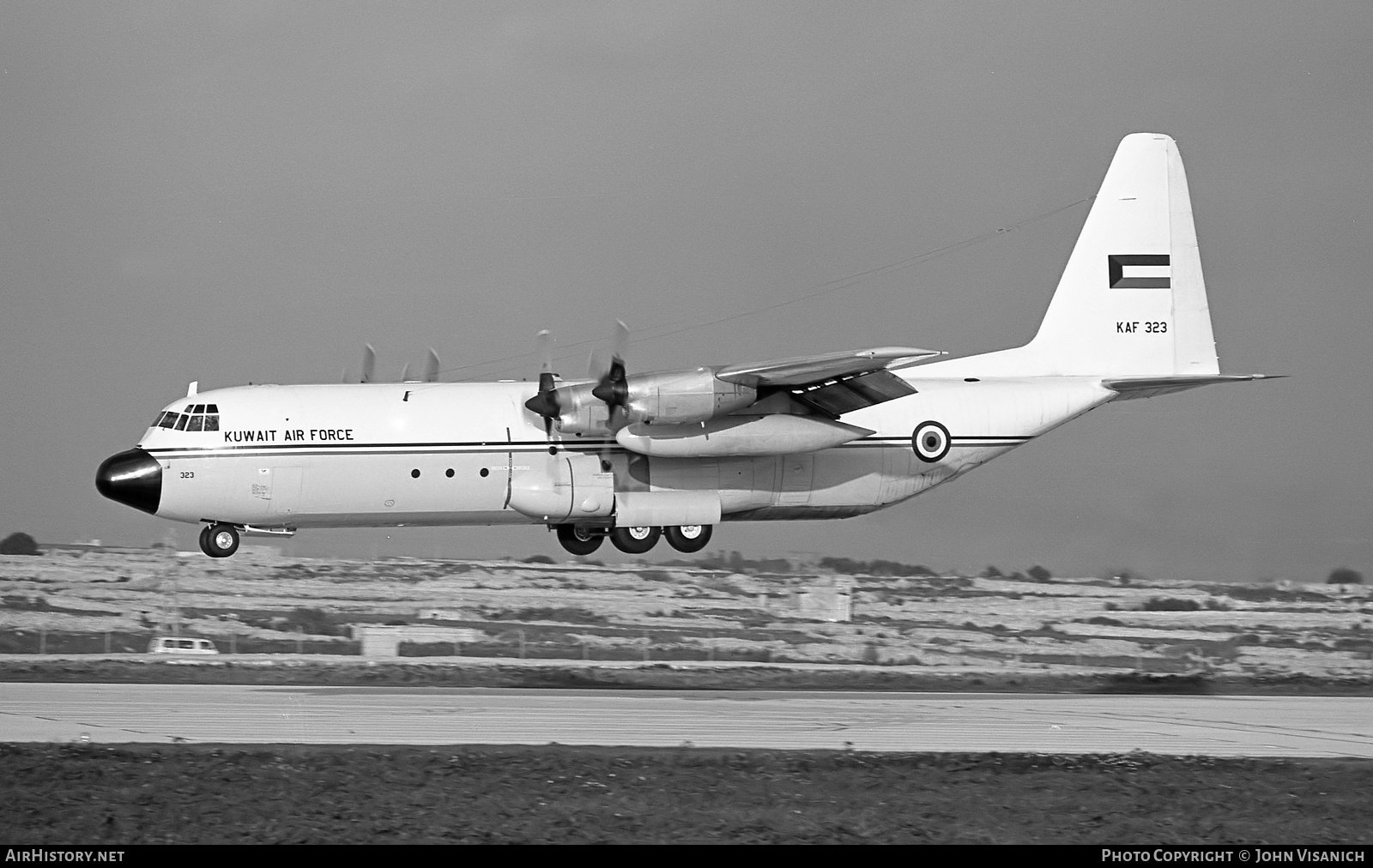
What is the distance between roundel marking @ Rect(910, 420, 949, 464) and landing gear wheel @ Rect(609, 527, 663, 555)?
5124mm

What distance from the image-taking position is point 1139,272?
2945 cm

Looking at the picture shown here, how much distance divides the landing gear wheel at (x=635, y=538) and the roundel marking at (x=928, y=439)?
5.12 meters

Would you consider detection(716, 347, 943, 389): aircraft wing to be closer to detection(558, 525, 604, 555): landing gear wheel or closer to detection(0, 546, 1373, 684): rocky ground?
detection(558, 525, 604, 555): landing gear wheel

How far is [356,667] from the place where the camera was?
88.4ft

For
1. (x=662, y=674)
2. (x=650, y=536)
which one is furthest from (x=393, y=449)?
(x=662, y=674)

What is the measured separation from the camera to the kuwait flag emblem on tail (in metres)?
29.4

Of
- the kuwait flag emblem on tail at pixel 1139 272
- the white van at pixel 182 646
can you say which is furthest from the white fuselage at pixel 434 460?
the kuwait flag emblem on tail at pixel 1139 272

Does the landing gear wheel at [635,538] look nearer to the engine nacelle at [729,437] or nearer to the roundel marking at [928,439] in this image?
the engine nacelle at [729,437]

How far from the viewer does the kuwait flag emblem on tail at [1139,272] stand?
1157 inches

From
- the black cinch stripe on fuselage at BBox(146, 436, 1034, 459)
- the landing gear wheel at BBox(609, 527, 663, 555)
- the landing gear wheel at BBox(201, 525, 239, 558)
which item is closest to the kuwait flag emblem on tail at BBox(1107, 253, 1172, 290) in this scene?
the black cinch stripe on fuselage at BBox(146, 436, 1034, 459)

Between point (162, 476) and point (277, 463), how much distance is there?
1.99 meters

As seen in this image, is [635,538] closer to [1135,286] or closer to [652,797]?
[1135,286]
